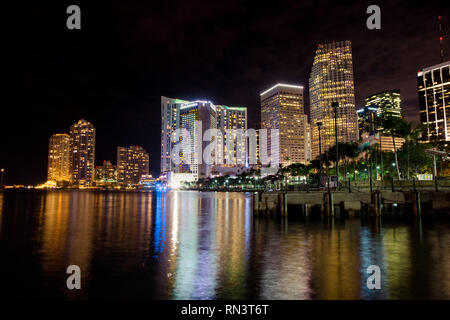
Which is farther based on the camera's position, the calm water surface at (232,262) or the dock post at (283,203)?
the dock post at (283,203)

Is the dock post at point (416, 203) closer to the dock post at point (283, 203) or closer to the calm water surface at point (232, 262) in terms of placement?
the calm water surface at point (232, 262)

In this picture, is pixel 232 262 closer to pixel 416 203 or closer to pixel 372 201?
pixel 372 201

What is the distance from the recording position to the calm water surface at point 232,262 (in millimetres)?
13891

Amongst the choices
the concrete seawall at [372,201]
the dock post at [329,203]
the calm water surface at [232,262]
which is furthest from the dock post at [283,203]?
the calm water surface at [232,262]

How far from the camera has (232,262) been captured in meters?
19.4

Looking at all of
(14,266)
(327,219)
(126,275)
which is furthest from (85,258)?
(327,219)

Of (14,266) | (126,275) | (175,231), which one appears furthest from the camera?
(175,231)

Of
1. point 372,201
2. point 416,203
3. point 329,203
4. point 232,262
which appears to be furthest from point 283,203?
point 232,262

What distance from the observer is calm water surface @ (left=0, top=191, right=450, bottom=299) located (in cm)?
1389

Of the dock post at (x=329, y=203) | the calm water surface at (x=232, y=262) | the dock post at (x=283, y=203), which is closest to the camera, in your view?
the calm water surface at (x=232, y=262)

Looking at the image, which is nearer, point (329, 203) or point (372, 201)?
point (372, 201)
